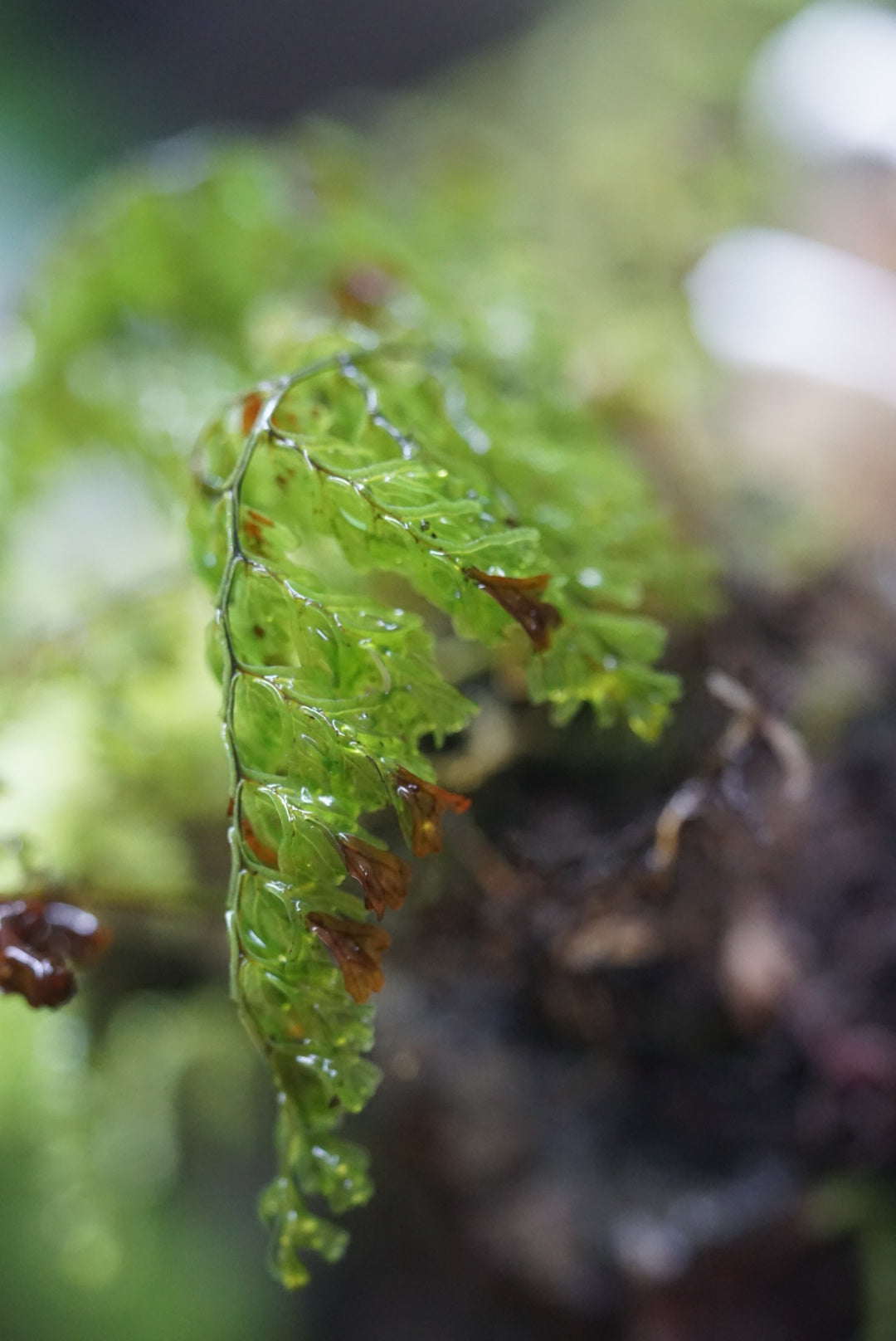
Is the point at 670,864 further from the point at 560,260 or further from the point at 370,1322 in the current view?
the point at 560,260

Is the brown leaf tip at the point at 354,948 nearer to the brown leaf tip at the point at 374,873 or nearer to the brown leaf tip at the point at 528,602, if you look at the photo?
the brown leaf tip at the point at 374,873

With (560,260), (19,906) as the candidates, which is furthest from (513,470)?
(560,260)

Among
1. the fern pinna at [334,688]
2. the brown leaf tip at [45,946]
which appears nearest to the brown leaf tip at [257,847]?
the fern pinna at [334,688]

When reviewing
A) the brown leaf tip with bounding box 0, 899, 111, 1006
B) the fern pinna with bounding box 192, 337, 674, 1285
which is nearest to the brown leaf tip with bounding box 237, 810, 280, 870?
the fern pinna with bounding box 192, 337, 674, 1285

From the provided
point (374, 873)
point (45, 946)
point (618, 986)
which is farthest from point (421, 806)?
point (618, 986)

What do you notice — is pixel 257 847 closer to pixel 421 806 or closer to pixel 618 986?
pixel 421 806

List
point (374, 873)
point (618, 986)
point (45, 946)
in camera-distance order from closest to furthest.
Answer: point (374, 873) → point (45, 946) → point (618, 986)

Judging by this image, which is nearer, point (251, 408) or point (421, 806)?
point (421, 806)
